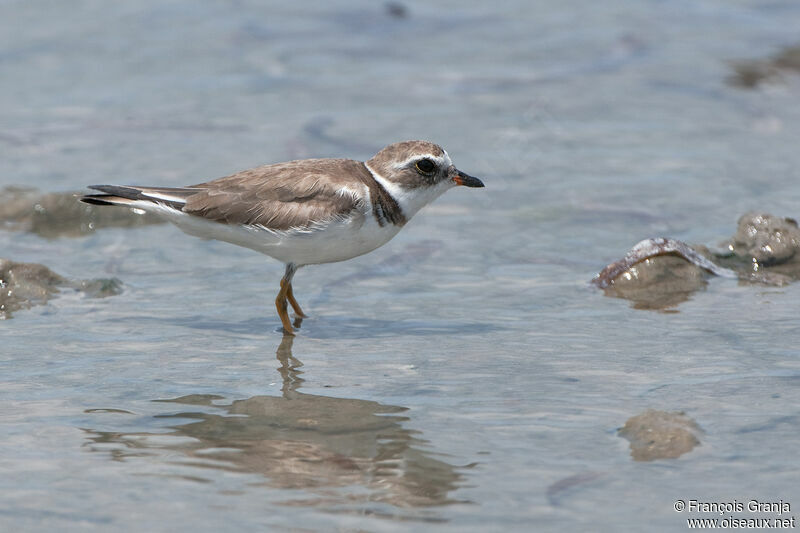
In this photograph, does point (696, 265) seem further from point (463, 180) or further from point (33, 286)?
point (33, 286)

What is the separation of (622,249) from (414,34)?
22.9 feet

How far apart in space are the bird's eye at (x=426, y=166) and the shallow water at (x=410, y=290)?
822 mm

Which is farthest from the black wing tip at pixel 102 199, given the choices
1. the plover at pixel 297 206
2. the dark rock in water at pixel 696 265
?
the dark rock in water at pixel 696 265

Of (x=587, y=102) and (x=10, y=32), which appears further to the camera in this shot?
(x=10, y=32)

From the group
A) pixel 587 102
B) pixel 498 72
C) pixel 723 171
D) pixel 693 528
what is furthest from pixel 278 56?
pixel 693 528

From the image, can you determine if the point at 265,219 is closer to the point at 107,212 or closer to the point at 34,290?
the point at 34,290

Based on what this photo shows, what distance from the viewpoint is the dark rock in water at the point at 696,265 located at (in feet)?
24.5

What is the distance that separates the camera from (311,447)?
501 cm

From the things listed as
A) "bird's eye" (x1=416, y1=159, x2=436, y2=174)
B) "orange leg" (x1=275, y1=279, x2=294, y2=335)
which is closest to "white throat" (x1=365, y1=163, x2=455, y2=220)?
"bird's eye" (x1=416, y1=159, x2=436, y2=174)

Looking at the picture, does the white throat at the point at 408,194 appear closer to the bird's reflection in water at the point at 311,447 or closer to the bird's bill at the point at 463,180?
the bird's bill at the point at 463,180

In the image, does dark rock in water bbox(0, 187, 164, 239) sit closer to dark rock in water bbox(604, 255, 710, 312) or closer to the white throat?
the white throat

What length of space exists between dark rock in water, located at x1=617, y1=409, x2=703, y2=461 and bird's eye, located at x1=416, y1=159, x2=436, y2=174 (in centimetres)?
275

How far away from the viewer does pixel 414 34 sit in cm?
1466

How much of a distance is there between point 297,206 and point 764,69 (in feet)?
27.0
